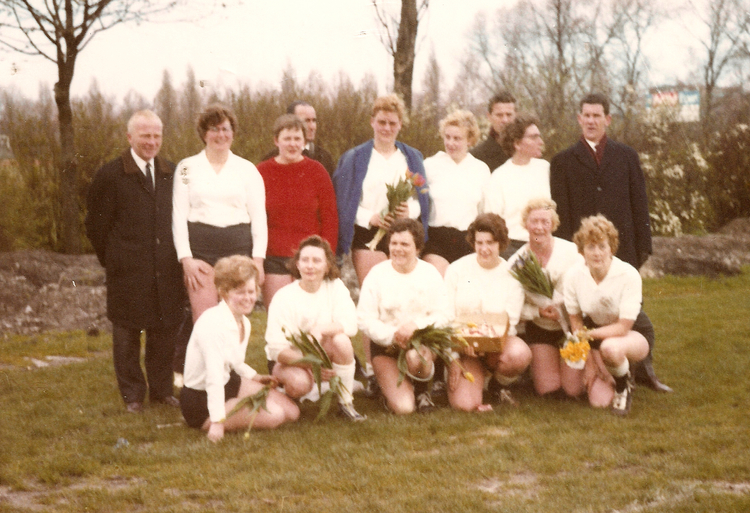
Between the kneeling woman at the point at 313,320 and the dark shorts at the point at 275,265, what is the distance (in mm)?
422

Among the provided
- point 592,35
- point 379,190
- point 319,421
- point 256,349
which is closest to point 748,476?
point 319,421

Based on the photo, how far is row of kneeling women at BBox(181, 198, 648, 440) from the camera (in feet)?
16.9

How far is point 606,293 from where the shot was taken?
18.1ft

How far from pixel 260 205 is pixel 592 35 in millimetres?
11270

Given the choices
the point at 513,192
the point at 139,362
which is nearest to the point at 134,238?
the point at 139,362

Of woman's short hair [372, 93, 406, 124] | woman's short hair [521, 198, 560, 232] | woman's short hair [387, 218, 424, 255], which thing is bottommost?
woman's short hair [387, 218, 424, 255]

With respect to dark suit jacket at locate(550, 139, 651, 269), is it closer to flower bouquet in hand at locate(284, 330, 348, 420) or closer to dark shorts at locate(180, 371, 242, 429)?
flower bouquet in hand at locate(284, 330, 348, 420)

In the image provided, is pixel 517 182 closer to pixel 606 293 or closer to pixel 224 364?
pixel 606 293

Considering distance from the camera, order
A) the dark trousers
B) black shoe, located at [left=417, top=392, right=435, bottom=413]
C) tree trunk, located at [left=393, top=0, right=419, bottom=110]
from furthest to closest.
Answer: tree trunk, located at [left=393, top=0, right=419, bottom=110]
the dark trousers
black shoe, located at [left=417, top=392, right=435, bottom=413]

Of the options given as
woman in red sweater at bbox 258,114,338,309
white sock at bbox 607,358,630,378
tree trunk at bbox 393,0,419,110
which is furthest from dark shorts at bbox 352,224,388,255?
tree trunk at bbox 393,0,419,110

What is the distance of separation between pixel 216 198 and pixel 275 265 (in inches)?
25.9

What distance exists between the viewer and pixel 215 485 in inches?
159

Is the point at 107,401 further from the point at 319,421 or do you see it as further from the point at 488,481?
the point at 488,481

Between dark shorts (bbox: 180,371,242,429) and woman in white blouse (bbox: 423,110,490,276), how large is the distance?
5.93 ft
